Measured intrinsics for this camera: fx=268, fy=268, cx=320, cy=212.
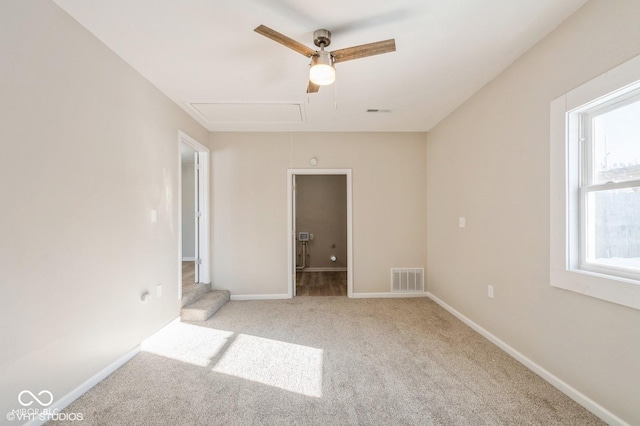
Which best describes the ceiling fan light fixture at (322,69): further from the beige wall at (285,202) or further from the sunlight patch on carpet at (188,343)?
the sunlight patch on carpet at (188,343)

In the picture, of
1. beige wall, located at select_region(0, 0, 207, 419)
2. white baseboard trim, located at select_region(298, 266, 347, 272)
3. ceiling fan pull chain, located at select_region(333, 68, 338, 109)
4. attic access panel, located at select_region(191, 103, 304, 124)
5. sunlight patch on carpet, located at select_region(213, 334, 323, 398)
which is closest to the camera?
beige wall, located at select_region(0, 0, 207, 419)

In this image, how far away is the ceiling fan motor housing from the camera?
1849 millimetres

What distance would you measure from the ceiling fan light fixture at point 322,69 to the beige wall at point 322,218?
4.52 meters

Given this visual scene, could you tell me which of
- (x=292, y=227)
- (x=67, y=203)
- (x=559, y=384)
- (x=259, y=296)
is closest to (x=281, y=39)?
(x=67, y=203)

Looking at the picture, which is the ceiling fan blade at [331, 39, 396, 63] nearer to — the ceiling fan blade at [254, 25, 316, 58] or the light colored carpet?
the ceiling fan blade at [254, 25, 316, 58]

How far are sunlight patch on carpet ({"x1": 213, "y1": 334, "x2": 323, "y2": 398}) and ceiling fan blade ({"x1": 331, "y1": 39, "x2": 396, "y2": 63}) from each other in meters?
2.31

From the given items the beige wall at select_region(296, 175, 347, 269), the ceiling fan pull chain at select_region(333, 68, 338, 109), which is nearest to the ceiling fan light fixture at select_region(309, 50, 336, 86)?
the ceiling fan pull chain at select_region(333, 68, 338, 109)

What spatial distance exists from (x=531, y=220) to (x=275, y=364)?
93.1 inches

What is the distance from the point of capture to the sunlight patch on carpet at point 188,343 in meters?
2.36

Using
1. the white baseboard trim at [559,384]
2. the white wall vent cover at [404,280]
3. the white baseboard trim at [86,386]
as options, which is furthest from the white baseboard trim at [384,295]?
the white baseboard trim at [86,386]

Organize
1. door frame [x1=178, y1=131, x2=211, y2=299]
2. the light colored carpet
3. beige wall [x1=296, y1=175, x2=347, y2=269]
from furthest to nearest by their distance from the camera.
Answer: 1. beige wall [x1=296, y1=175, x2=347, y2=269]
2. door frame [x1=178, y1=131, x2=211, y2=299]
3. the light colored carpet

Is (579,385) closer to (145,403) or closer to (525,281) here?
(525,281)

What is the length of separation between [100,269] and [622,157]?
3.54 m

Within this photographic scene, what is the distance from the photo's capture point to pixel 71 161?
1.77m
